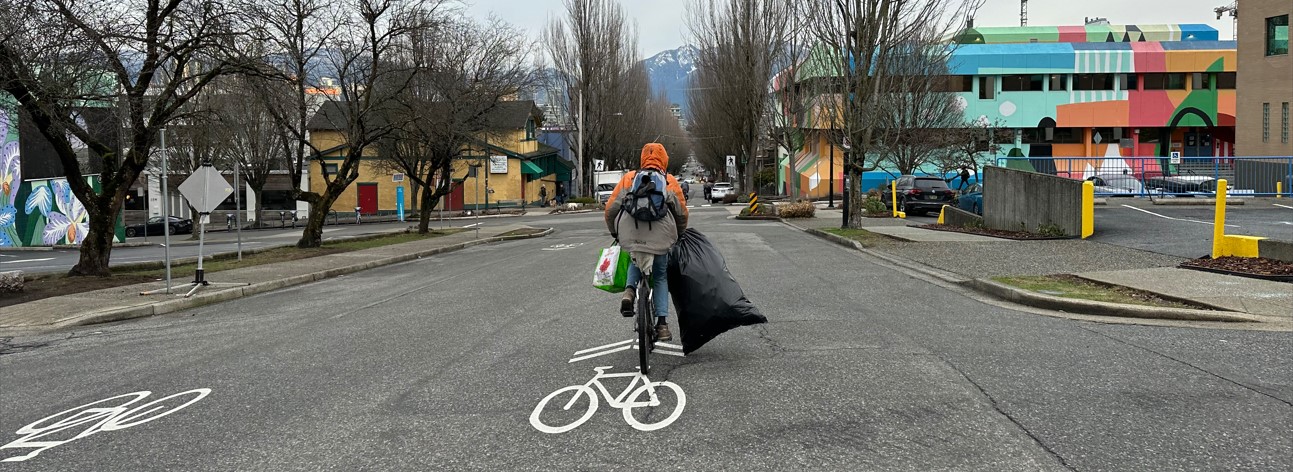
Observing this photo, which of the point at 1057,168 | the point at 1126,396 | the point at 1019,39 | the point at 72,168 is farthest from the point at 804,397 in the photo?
the point at 1019,39

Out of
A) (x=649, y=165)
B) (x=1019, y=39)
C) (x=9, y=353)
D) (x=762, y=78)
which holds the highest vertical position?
(x=1019, y=39)

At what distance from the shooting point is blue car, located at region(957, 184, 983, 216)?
25.9m

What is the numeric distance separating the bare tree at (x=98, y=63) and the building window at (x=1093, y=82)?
56.3 metres

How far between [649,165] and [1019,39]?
211 feet

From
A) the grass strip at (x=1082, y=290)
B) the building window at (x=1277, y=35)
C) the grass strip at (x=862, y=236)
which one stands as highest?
the building window at (x=1277, y=35)

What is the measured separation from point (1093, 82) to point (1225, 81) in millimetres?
8704

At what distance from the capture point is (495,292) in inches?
482

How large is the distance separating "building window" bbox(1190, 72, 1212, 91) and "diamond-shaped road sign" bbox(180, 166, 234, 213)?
6228 cm

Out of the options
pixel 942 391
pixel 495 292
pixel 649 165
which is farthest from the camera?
pixel 495 292

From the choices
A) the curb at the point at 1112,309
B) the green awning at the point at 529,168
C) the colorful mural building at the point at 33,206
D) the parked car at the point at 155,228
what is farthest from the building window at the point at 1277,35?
the parked car at the point at 155,228

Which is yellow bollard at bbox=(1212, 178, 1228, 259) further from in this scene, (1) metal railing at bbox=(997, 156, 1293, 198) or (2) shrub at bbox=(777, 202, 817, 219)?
(2) shrub at bbox=(777, 202, 817, 219)

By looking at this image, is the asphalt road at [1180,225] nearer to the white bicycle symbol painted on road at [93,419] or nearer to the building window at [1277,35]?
the white bicycle symbol painted on road at [93,419]

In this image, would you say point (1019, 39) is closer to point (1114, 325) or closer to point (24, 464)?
point (1114, 325)

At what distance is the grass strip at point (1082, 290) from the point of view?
9.19 m
